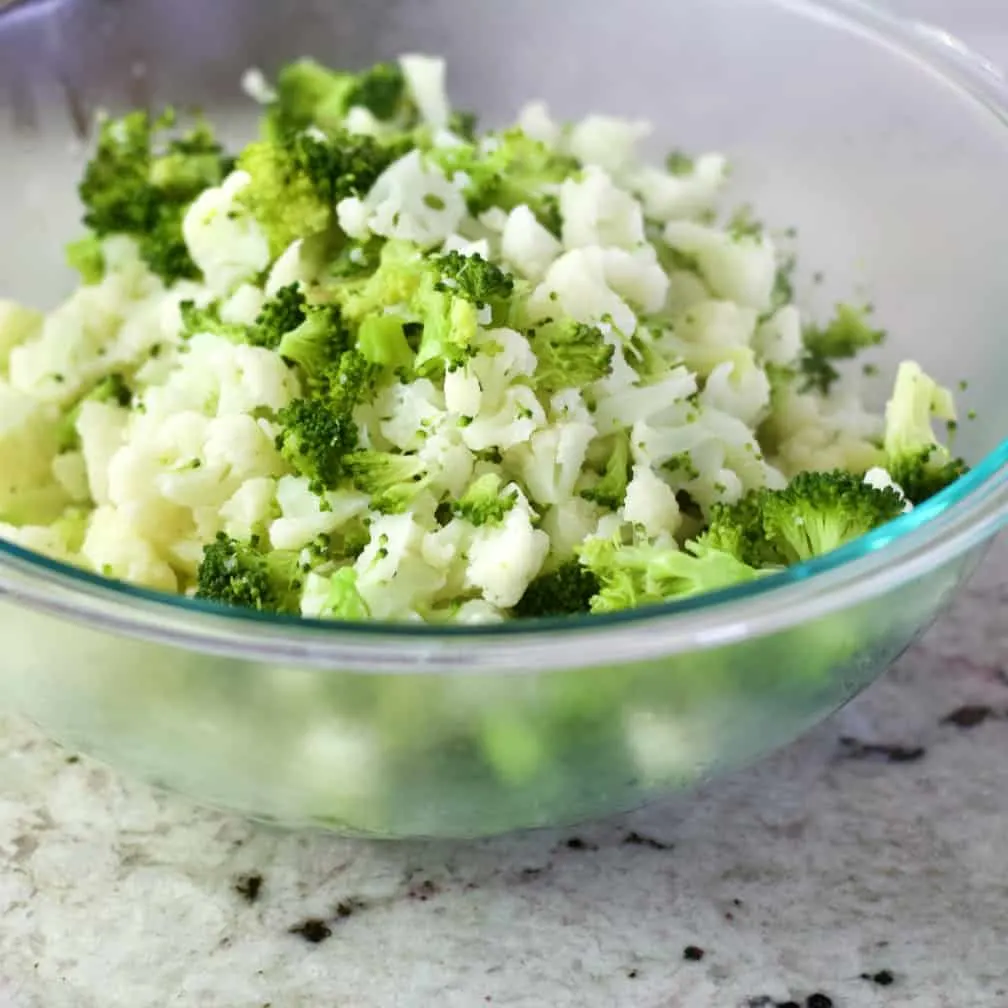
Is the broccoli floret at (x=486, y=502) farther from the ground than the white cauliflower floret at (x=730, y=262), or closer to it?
closer to it

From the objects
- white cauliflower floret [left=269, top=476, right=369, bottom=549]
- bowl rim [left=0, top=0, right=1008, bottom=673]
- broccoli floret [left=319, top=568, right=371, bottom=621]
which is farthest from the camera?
white cauliflower floret [left=269, top=476, right=369, bottom=549]

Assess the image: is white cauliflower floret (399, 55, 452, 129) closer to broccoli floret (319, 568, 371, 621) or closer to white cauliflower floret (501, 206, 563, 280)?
white cauliflower floret (501, 206, 563, 280)

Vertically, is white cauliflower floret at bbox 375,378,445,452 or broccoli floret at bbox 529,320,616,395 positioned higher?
broccoli floret at bbox 529,320,616,395

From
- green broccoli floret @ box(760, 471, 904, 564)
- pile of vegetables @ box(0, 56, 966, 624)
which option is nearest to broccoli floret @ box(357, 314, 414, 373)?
pile of vegetables @ box(0, 56, 966, 624)

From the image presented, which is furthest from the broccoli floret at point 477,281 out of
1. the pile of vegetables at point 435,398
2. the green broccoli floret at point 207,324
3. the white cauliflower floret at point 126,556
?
the white cauliflower floret at point 126,556

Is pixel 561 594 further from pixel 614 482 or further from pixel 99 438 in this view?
pixel 99 438

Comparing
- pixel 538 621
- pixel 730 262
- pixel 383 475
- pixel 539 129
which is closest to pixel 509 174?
pixel 539 129

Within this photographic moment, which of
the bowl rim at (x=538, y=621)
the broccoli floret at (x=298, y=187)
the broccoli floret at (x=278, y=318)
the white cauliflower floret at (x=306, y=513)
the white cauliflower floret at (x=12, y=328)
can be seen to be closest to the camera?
the bowl rim at (x=538, y=621)

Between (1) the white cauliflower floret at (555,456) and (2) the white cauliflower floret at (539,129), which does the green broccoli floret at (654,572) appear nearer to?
(1) the white cauliflower floret at (555,456)
